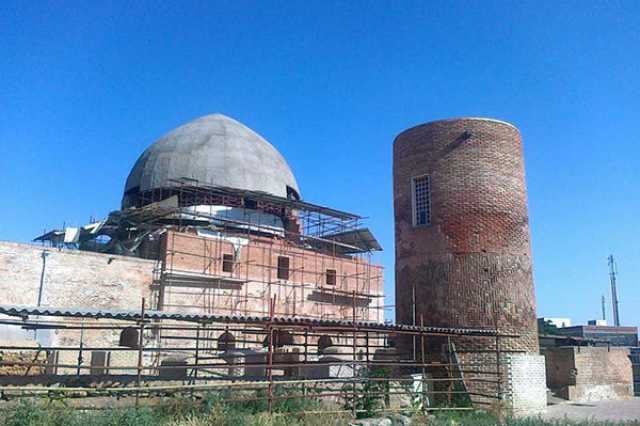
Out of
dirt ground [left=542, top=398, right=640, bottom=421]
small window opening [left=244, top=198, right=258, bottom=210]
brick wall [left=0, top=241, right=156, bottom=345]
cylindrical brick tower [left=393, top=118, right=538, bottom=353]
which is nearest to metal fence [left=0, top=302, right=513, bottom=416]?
cylindrical brick tower [left=393, top=118, right=538, bottom=353]

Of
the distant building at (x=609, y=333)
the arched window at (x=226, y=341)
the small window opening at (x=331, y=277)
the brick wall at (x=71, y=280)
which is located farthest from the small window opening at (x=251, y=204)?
the distant building at (x=609, y=333)

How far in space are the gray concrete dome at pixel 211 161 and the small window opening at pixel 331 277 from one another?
4.81 m

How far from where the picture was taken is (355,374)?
13.9 m

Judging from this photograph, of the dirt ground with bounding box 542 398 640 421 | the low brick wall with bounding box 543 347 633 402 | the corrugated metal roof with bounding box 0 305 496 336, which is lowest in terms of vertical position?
the dirt ground with bounding box 542 398 640 421

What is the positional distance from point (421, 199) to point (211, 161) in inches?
551

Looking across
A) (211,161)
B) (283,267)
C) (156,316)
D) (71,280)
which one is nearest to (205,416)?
(156,316)

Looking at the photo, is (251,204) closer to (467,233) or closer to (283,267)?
(283,267)

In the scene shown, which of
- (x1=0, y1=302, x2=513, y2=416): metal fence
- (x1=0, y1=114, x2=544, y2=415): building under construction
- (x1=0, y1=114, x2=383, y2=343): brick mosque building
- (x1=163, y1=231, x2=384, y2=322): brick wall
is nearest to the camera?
(x1=0, y1=302, x2=513, y2=416): metal fence

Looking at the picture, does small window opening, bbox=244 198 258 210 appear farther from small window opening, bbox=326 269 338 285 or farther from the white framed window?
the white framed window

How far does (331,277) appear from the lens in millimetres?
28672

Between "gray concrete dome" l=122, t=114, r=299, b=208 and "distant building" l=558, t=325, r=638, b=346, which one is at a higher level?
"gray concrete dome" l=122, t=114, r=299, b=208

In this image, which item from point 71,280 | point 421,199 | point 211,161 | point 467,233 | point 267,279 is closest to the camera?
point 467,233

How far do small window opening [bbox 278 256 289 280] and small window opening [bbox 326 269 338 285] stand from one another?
8.66 feet

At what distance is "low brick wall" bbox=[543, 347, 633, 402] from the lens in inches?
824
